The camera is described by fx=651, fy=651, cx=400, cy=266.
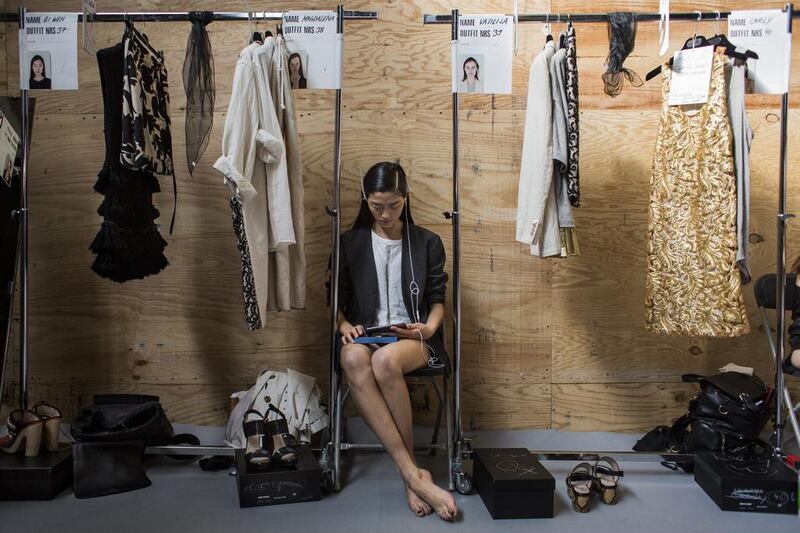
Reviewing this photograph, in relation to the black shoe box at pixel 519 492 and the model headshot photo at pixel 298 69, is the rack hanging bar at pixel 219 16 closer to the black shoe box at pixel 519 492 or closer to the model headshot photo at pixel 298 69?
the model headshot photo at pixel 298 69

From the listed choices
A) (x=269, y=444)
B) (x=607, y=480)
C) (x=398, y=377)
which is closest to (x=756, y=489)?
(x=607, y=480)

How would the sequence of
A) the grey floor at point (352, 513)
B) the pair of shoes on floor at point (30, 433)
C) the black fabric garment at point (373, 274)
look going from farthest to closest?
the black fabric garment at point (373, 274) < the pair of shoes on floor at point (30, 433) < the grey floor at point (352, 513)

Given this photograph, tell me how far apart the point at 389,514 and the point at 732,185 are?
1713 millimetres

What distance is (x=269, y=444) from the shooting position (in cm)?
244

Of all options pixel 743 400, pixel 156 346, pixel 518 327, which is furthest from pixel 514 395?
pixel 156 346

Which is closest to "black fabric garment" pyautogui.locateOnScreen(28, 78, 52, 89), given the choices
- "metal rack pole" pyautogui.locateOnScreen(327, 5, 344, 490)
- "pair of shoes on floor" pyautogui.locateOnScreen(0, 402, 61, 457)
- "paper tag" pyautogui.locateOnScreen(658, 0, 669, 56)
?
"metal rack pole" pyautogui.locateOnScreen(327, 5, 344, 490)

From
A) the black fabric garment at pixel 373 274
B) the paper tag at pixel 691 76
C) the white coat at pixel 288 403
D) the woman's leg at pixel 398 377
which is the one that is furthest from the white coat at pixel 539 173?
the white coat at pixel 288 403

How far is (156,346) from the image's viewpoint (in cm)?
303

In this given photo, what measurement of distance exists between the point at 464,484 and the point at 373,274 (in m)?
0.87

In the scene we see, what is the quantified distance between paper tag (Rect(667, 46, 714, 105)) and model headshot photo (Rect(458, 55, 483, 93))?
758 mm

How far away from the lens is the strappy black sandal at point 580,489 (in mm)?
2256

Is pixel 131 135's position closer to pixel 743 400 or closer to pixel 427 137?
pixel 427 137

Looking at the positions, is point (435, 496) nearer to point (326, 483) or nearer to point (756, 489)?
point (326, 483)

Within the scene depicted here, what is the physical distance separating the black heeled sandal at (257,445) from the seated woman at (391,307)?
0.37 m
